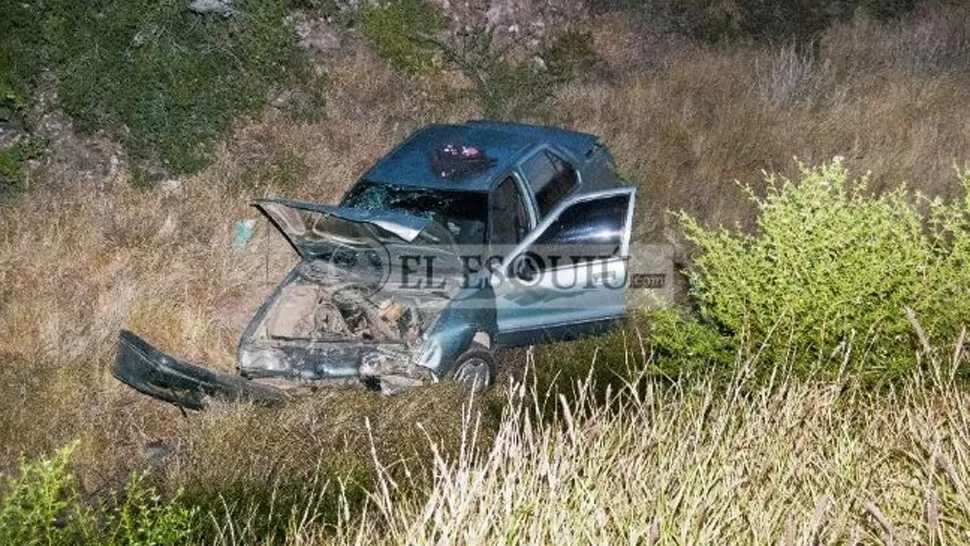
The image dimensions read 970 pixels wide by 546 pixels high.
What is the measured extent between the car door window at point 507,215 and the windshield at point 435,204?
0.27 ft

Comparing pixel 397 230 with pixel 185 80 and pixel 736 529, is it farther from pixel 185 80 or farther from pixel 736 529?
pixel 185 80

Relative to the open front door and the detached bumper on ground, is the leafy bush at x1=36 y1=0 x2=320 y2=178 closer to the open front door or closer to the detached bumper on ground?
the detached bumper on ground

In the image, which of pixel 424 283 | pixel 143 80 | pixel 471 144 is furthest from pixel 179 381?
pixel 143 80

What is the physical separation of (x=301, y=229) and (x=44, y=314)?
7.43 ft

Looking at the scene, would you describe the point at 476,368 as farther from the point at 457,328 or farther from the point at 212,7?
the point at 212,7

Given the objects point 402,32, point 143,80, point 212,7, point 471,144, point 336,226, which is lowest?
point 336,226

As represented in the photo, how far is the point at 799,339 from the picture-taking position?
6008 mm

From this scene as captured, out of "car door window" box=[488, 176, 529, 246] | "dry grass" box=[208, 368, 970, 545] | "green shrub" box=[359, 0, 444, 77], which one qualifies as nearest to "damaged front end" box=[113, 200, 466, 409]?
"car door window" box=[488, 176, 529, 246]

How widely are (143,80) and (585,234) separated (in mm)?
5751

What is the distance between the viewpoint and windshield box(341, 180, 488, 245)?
313 inches

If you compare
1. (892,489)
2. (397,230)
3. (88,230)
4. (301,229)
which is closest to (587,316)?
(397,230)

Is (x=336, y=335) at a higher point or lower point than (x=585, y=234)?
lower

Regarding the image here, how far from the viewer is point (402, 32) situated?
13.6 metres

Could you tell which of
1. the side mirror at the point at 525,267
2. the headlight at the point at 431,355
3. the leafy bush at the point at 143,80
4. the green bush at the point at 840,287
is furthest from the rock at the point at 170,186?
the green bush at the point at 840,287
